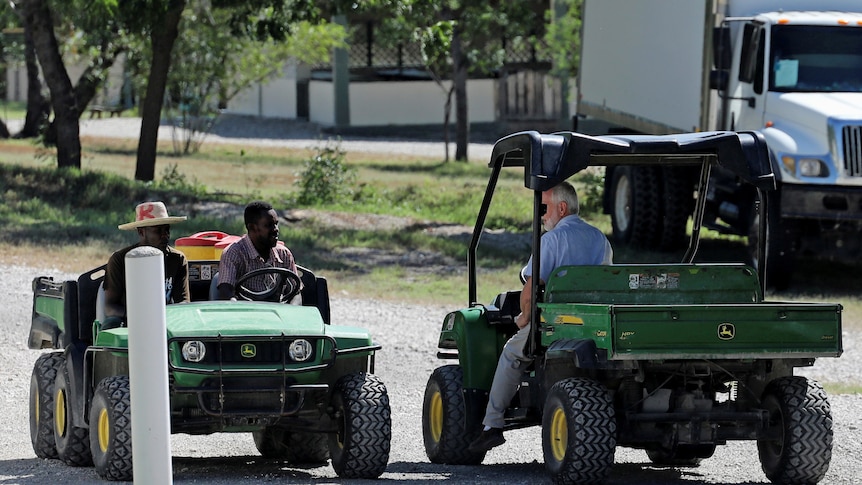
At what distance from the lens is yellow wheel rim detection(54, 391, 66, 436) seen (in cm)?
838

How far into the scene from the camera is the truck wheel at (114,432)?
725 cm

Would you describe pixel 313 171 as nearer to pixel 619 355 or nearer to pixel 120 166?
pixel 120 166

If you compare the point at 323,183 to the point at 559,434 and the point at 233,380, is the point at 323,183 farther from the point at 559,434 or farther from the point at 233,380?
the point at 559,434

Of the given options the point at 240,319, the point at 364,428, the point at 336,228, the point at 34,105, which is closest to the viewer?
the point at 364,428

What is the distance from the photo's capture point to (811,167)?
16312 mm

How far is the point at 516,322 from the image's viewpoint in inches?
318

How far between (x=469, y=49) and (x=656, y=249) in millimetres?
20337

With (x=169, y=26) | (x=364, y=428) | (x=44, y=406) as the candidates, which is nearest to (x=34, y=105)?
(x=169, y=26)

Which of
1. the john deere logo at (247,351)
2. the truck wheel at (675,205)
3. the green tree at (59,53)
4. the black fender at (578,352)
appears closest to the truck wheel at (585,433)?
the black fender at (578,352)

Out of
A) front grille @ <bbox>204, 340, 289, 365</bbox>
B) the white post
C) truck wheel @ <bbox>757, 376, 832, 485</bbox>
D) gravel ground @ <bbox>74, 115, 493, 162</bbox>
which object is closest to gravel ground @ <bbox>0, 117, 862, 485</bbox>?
truck wheel @ <bbox>757, 376, 832, 485</bbox>

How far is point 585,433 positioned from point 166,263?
2566 mm

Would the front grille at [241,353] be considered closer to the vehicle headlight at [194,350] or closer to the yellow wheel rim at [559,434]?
the vehicle headlight at [194,350]

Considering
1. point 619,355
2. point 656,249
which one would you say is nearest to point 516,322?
point 619,355

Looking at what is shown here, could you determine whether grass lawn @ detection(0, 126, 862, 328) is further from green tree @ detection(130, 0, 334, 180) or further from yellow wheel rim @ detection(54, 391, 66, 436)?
yellow wheel rim @ detection(54, 391, 66, 436)
